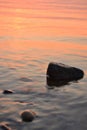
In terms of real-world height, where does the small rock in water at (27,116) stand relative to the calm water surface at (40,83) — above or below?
above

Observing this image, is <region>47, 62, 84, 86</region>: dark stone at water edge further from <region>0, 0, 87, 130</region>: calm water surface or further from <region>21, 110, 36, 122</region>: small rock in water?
<region>21, 110, 36, 122</region>: small rock in water

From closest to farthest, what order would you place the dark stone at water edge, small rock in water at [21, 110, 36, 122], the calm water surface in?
1. small rock in water at [21, 110, 36, 122]
2. the calm water surface
3. the dark stone at water edge

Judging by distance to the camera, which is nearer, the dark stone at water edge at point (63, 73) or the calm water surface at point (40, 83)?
the calm water surface at point (40, 83)

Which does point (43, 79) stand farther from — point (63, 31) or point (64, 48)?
point (63, 31)

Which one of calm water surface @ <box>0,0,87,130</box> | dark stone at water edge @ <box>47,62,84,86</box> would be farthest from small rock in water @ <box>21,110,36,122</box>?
dark stone at water edge @ <box>47,62,84,86</box>

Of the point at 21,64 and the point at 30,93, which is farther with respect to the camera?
the point at 21,64

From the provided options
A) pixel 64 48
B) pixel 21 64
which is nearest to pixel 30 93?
pixel 21 64

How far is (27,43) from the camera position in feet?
72.2

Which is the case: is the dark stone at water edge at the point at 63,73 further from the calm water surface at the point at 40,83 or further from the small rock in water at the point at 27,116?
the small rock in water at the point at 27,116

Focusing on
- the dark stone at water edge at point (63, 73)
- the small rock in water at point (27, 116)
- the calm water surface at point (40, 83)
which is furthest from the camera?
the dark stone at water edge at point (63, 73)

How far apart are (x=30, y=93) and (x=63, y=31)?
1719 centimetres

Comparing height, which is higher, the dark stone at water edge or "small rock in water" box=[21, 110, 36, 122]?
"small rock in water" box=[21, 110, 36, 122]

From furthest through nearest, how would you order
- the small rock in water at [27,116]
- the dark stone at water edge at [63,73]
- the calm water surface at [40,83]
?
the dark stone at water edge at [63,73] → the calm water surface at [40,83] → the small rock in water at [27,116]

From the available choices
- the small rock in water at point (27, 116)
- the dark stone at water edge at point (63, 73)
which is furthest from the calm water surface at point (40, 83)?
the dark stone at water edge at point (63, 73)
